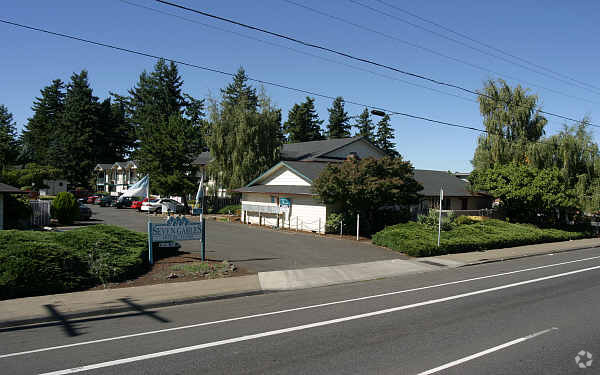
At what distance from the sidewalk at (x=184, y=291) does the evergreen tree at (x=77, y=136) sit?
78.0m

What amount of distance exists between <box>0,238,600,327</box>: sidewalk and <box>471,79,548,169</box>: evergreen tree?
23.1m

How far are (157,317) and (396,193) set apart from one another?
719 inches

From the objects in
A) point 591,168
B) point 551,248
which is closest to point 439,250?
point 551,248

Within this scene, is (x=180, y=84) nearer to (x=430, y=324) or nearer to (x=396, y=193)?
(x=396, y=193)

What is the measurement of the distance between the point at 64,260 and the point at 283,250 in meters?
10.5

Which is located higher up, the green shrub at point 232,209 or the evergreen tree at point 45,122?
the evergreen tree at point 45,122

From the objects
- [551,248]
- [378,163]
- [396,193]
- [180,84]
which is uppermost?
[180,84]

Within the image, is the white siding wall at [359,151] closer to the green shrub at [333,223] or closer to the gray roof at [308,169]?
the gray roof at [308,169]

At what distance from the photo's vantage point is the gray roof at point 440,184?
35.0 m

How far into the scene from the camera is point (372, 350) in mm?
7297

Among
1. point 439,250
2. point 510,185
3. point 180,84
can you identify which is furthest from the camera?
point 180,84

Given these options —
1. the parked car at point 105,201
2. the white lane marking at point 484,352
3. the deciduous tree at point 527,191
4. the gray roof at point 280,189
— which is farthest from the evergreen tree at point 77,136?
the white lane marking at point 484,352

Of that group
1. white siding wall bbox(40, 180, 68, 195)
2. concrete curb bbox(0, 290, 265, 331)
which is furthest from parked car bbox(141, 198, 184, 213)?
concrete curb bbox(0, 290, 265, 331)

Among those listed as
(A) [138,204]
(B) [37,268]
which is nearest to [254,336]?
(B) [37,268]
